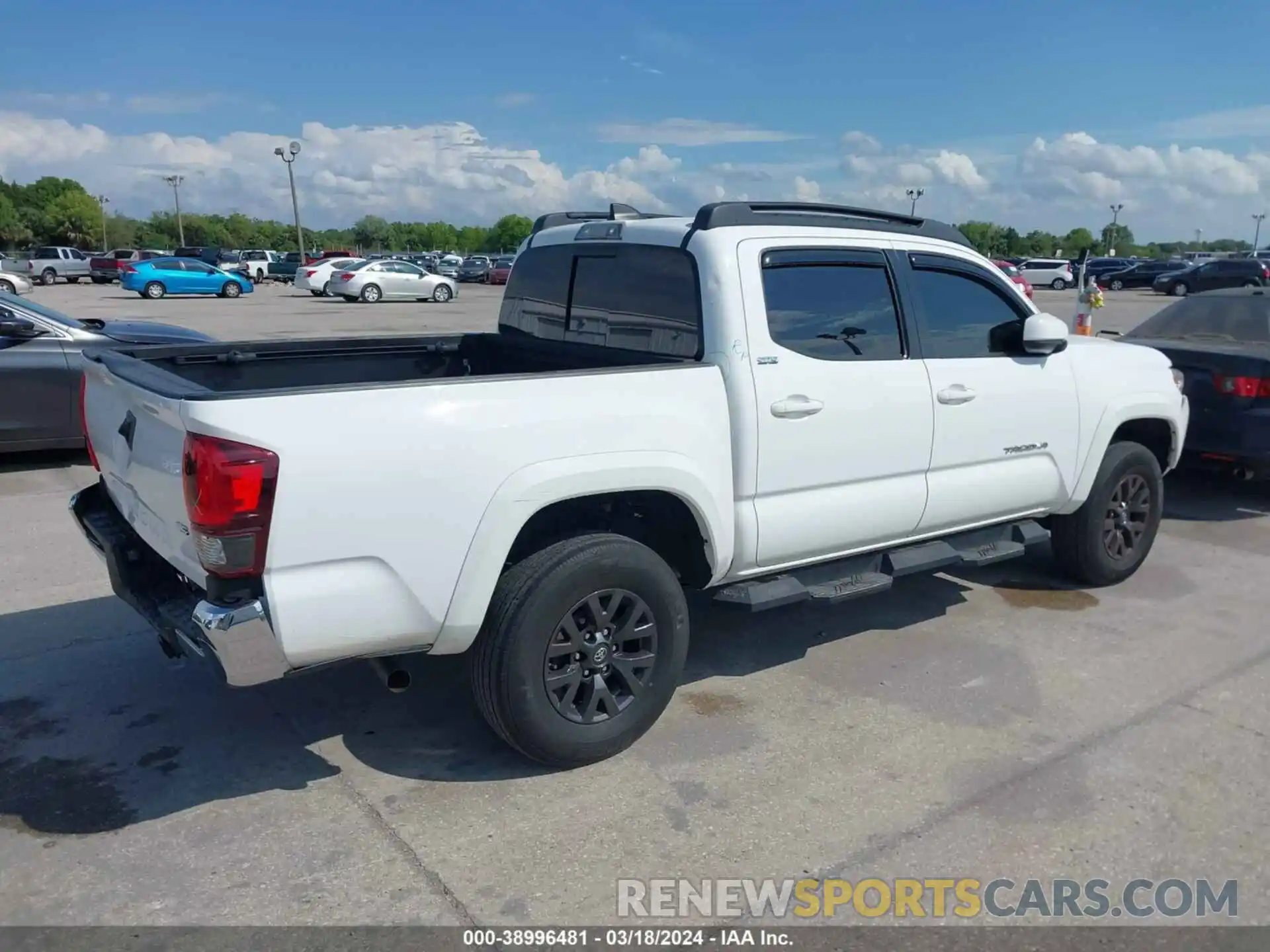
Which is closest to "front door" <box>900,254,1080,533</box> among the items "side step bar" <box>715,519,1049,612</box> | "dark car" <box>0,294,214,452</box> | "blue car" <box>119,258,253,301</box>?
"side step bar" <box>715,519,1049,612</box>

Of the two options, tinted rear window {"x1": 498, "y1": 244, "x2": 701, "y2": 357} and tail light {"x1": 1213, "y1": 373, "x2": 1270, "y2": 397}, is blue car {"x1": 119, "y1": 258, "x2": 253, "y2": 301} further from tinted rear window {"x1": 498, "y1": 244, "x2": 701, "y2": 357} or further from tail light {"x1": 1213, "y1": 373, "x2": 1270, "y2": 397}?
tail light {"x1": 1213, "y1": 373, "x2": 1270, "y2": 397}

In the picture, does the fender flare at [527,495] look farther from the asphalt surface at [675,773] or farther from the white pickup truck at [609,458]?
the asphalt surface at [675,773]

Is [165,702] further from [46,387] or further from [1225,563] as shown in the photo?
[1225,563]

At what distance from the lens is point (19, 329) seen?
27.6 ft

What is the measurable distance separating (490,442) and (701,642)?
7.05 ft

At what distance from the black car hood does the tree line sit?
75.3 m

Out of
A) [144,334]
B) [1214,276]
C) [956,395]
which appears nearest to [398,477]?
[956,395]

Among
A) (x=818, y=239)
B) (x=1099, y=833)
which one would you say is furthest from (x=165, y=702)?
(x=1099, y=833)

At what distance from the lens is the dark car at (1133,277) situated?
178ft

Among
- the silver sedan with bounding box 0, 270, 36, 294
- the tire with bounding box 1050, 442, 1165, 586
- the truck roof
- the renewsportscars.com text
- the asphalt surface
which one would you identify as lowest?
the renewsportscars.com text

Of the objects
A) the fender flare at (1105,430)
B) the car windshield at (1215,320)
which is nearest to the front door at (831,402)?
the fender flare at (1105,430)

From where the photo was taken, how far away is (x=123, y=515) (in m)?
3.98

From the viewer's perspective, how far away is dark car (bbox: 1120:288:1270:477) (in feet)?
23.9

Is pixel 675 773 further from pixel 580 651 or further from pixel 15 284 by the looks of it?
pixel 15 284
